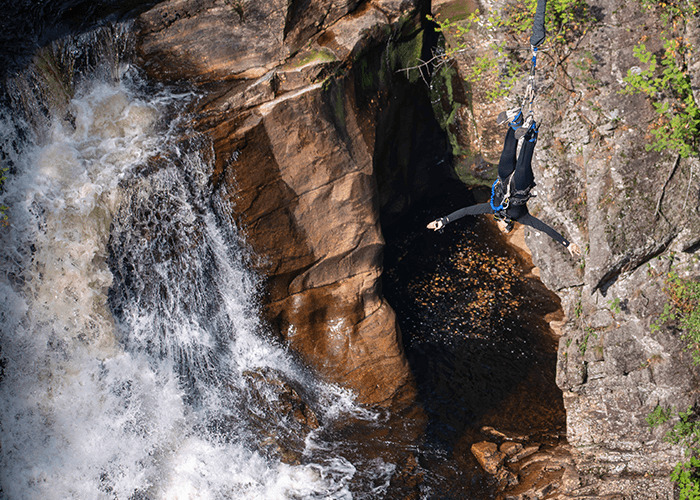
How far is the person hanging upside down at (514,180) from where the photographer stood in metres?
4.79

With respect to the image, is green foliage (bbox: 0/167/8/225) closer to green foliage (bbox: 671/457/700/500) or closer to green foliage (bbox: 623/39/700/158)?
green foliage (bbox: 623/39/700/158)

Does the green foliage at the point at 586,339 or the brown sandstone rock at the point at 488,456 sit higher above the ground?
the green foliage at the point at 586,339

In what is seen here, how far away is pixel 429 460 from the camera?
283 inches

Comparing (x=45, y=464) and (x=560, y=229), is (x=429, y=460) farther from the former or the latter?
(x=45, y=464)

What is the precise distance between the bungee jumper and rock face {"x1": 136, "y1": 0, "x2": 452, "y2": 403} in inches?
82.6

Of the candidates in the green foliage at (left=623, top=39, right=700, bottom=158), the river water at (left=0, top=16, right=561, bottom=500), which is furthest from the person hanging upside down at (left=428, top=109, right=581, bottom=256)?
the river water at (left=0, top=16, right=561, bottom=500)

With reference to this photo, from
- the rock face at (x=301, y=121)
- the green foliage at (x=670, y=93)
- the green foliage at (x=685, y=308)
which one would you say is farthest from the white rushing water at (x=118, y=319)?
the green foliage at (x=670, y=93)

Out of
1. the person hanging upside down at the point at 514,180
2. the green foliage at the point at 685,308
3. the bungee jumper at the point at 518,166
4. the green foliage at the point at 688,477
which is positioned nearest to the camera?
the bungee jumper at the point at 518,166

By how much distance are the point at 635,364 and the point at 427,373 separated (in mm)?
3186

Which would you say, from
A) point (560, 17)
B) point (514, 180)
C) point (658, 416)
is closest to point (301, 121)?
point (514, 180)

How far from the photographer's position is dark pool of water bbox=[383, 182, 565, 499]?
760cm

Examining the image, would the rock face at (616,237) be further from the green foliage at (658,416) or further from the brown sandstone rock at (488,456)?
the brown sandstone rock at (488,456)

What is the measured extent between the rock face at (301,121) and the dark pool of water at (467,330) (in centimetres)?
147

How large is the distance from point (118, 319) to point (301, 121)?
12.9 feet
